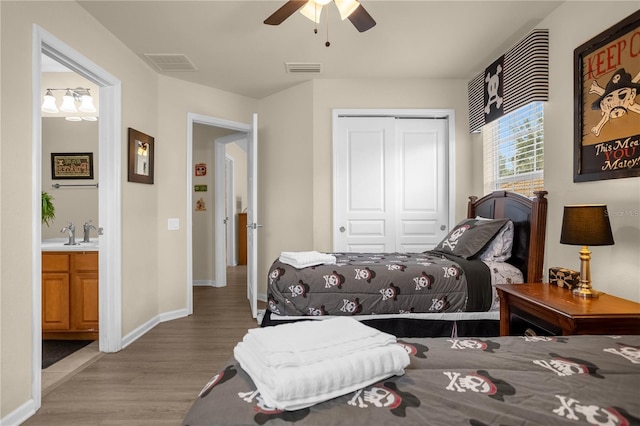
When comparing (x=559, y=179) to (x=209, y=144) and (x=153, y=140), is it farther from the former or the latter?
(x=209, y=144)

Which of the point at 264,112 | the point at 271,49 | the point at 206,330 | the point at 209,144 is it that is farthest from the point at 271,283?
the point at 209,144

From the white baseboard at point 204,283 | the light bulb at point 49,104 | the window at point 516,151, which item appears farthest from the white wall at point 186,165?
the white baseboard at point 204,283

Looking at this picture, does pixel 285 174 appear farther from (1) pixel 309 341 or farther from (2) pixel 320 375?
(2) pixel 320 375

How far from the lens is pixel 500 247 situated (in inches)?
110

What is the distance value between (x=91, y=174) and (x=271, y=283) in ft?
8.86

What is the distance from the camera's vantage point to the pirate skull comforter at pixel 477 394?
802 mm

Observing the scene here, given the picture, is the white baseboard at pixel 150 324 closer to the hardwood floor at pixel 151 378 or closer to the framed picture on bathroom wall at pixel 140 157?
the hardwood floor at pixel 151 378

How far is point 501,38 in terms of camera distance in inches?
125

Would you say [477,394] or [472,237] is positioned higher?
[472,237]

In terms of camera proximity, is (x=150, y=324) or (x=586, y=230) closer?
(x=586, y=230)

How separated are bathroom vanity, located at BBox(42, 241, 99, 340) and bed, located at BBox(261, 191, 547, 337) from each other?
1.80m

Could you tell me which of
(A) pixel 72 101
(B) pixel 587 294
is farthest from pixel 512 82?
(A) pixel 72 101

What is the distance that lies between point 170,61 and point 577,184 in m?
3.76

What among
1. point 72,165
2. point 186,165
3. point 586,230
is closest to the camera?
point 586,230
